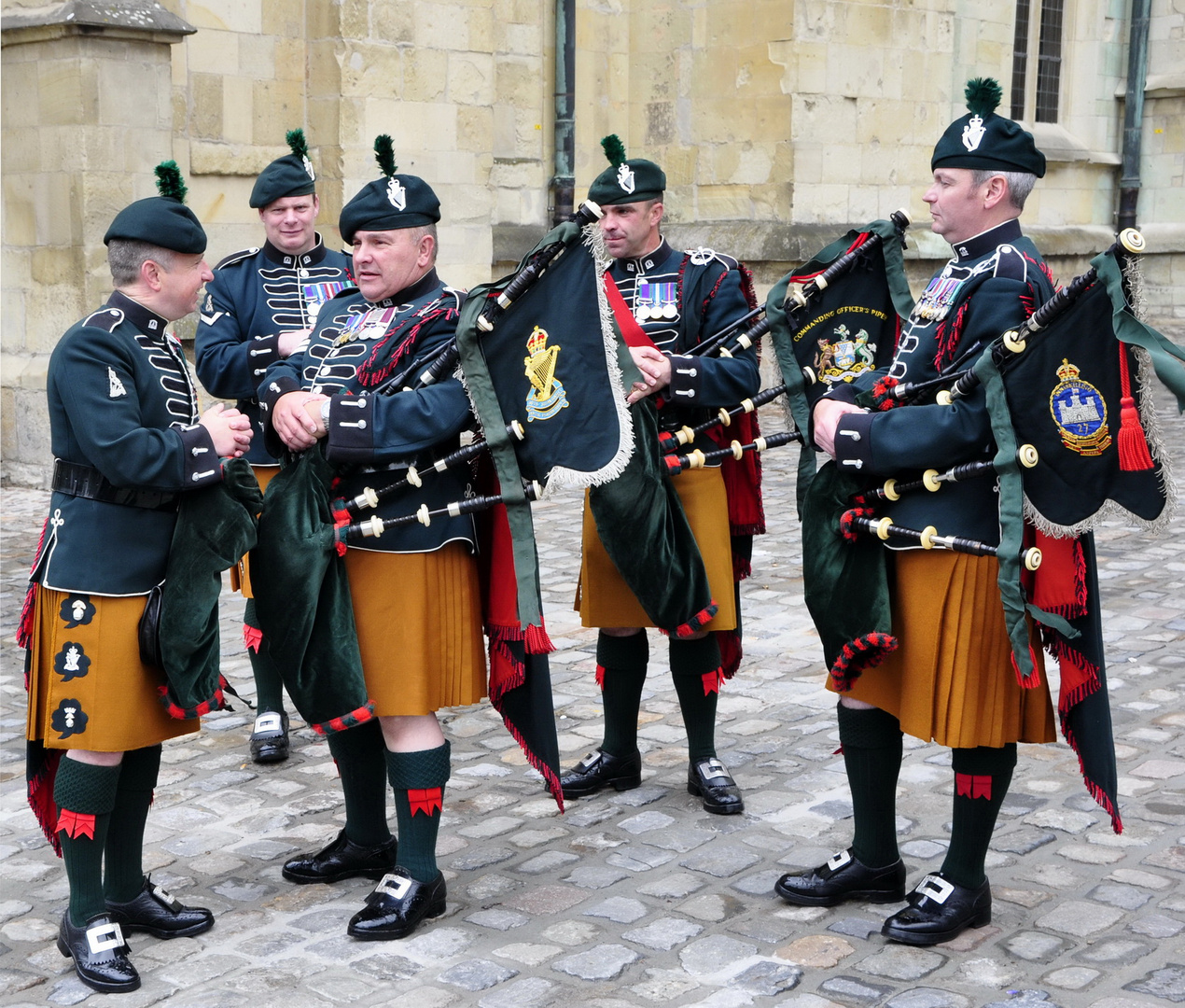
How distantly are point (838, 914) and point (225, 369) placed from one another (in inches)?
103

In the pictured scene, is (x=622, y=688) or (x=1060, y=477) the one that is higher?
(x=1060, y=477)

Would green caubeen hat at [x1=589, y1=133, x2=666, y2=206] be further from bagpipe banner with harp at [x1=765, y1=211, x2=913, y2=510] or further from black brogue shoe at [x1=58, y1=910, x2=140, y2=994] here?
black brogue shoe at [x1=58, y1=910, x2=140, y2=994]

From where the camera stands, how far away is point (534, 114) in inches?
488

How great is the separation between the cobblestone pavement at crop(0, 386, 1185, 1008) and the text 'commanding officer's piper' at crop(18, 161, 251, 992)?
1.13ft

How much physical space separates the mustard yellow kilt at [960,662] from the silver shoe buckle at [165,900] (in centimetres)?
184

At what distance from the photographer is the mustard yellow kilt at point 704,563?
4641 mm

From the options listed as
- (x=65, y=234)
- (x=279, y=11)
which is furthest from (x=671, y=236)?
(x=65, y=234)

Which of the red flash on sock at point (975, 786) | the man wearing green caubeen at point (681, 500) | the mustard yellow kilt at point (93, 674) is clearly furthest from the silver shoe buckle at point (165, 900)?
the red flash on sock at point (975, 786)

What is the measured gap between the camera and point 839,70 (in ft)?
43.4

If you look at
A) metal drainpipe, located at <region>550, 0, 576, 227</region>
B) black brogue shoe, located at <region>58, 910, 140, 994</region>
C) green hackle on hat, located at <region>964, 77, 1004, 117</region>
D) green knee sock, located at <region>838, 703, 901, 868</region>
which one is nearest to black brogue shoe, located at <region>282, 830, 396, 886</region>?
black brogue shoe, located at <region>58, 910, 140, 994</region>

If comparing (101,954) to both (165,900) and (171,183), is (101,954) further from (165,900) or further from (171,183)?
(171,183)

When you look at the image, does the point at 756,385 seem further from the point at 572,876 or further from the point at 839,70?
the point at 839,70

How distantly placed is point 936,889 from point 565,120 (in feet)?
32.8

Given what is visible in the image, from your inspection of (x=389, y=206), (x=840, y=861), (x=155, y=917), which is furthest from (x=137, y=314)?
(x=840, y=861)
